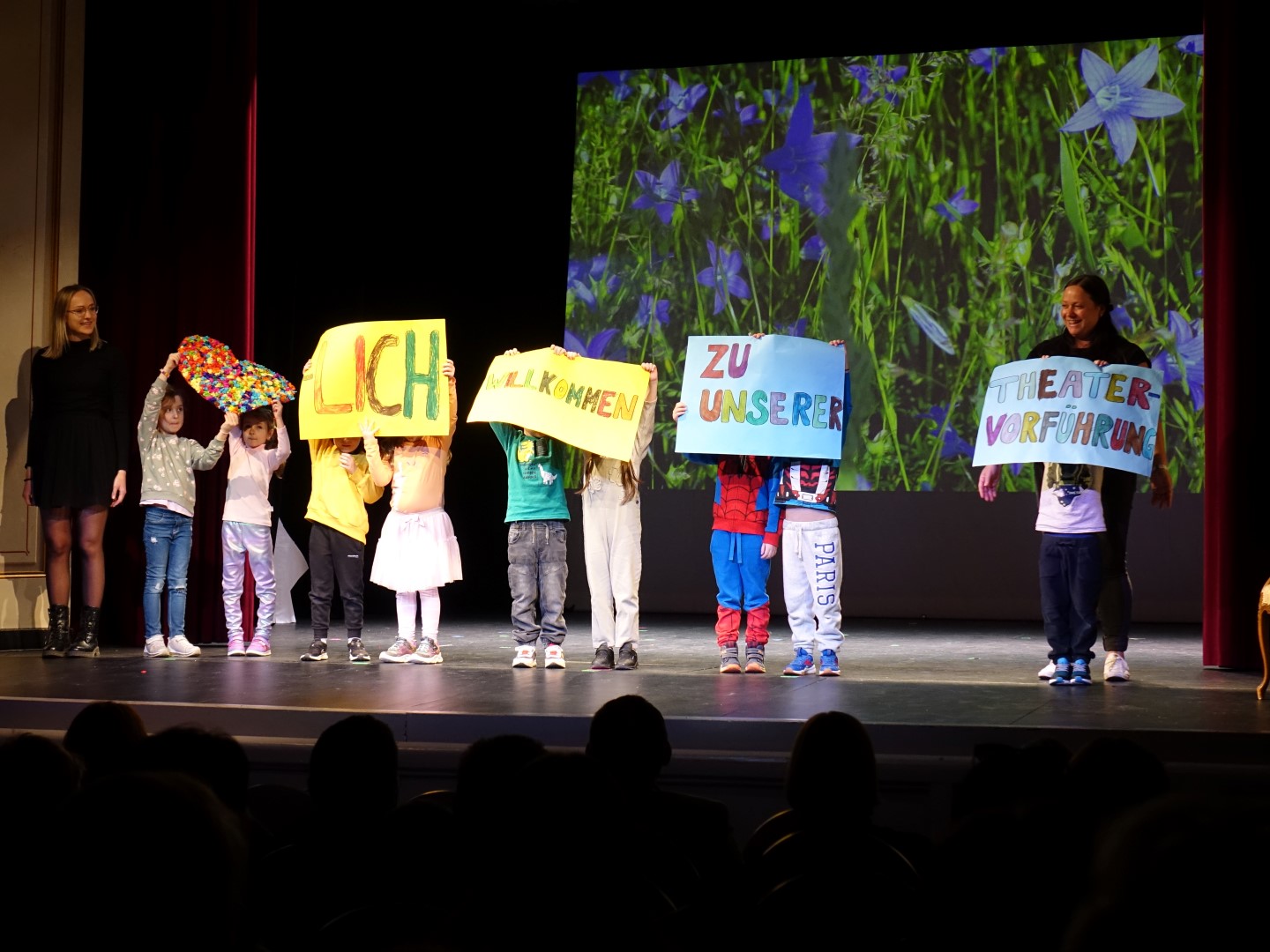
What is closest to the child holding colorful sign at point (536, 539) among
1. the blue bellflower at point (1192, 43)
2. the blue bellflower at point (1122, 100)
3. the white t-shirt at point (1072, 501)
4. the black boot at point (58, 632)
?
the white t-shirt at point (1072, 501)

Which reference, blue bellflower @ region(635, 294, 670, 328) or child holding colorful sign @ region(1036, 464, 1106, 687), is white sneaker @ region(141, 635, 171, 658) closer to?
child holding colorful sign @ region(1036, 464, 1106, 687)

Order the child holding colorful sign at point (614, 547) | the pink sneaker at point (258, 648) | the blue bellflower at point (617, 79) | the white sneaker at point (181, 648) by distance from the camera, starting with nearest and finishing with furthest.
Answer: the child holding colorful sign at point (614, 547) < the white sneaker at point (181, 648) < the pink sneaker at point (258, 648) < the blue bellflower at point (617, 79)

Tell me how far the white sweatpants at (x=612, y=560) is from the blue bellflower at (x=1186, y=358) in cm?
431

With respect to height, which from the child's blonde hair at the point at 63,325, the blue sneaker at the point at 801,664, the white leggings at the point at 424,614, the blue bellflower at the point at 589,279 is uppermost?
the blue bellflower at the point at 589,279

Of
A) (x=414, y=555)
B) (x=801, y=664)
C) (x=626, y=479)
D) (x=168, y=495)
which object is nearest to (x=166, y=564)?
(x=168, y=495)

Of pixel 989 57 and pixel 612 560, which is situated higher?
pixel 989 57

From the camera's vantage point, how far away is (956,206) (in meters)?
8.70

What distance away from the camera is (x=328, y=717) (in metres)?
3.97

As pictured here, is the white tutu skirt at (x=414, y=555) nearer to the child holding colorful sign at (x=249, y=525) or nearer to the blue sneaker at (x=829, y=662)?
the child holding colorful sign at (x=249, y=525)

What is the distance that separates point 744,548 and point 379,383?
1.80 meters

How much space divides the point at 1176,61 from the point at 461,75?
4.55 m

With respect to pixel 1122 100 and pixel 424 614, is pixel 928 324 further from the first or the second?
pixel 424 614

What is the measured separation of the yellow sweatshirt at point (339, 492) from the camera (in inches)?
235

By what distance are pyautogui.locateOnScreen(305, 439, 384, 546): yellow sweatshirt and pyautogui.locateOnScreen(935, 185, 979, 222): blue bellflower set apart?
4463 millimetres
